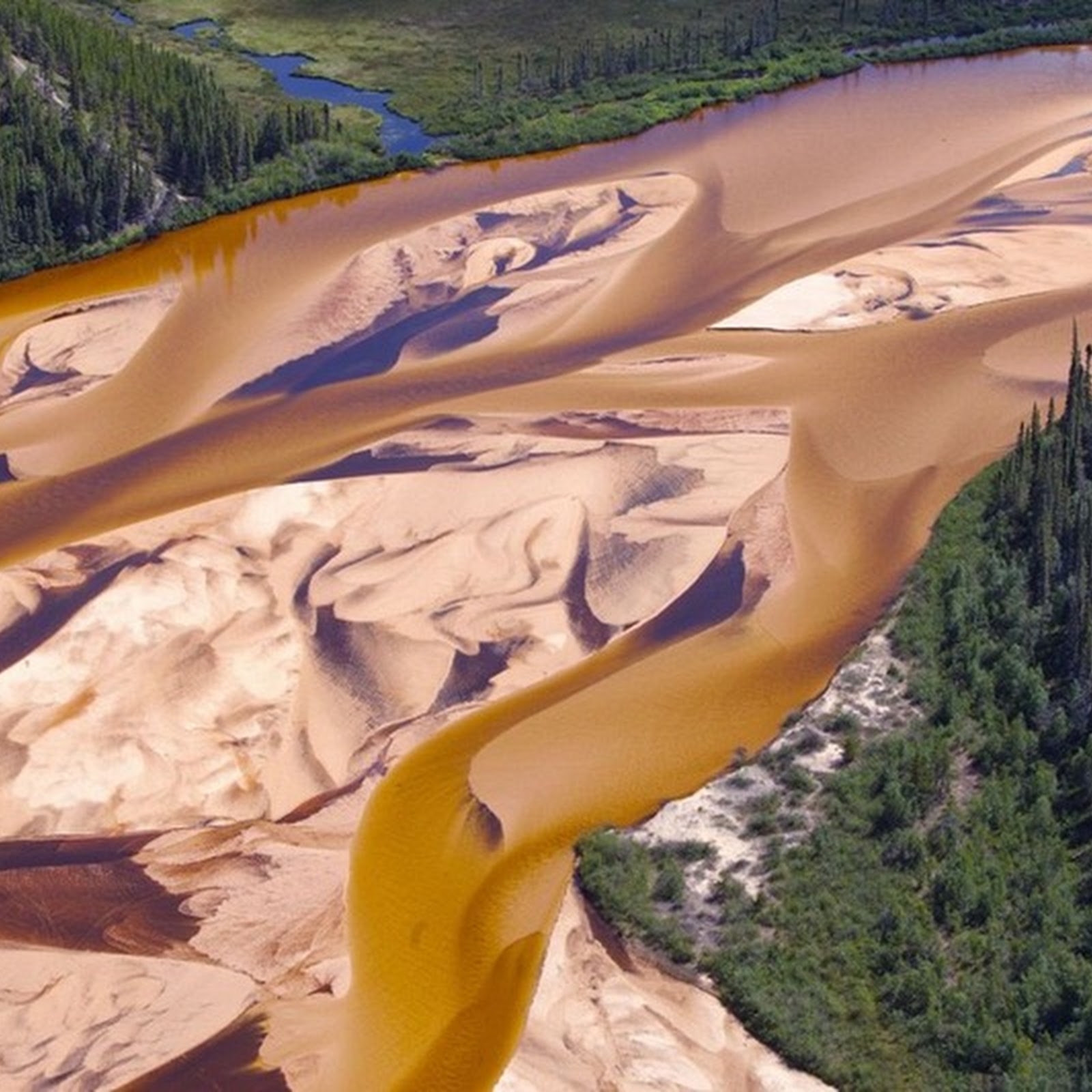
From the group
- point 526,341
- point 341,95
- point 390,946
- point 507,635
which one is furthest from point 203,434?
point 341,95

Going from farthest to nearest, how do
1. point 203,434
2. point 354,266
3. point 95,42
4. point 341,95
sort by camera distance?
point 341,95, point 95,42, point 354,266, point 203,434

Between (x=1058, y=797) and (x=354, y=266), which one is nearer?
(x=1058, y=797)

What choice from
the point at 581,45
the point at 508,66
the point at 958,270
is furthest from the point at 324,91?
the point at 958,270

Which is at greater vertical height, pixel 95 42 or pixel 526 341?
pixel 95 42

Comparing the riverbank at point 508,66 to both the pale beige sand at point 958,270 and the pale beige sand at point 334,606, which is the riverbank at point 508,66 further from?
the pale beige sand at point 334,606

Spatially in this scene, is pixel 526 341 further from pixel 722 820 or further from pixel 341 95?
pixel 341 95

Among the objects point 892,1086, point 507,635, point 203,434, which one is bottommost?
point 892,1086

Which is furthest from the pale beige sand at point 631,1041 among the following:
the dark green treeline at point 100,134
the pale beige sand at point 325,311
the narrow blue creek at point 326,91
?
the narrow blue creek at point 326,91
